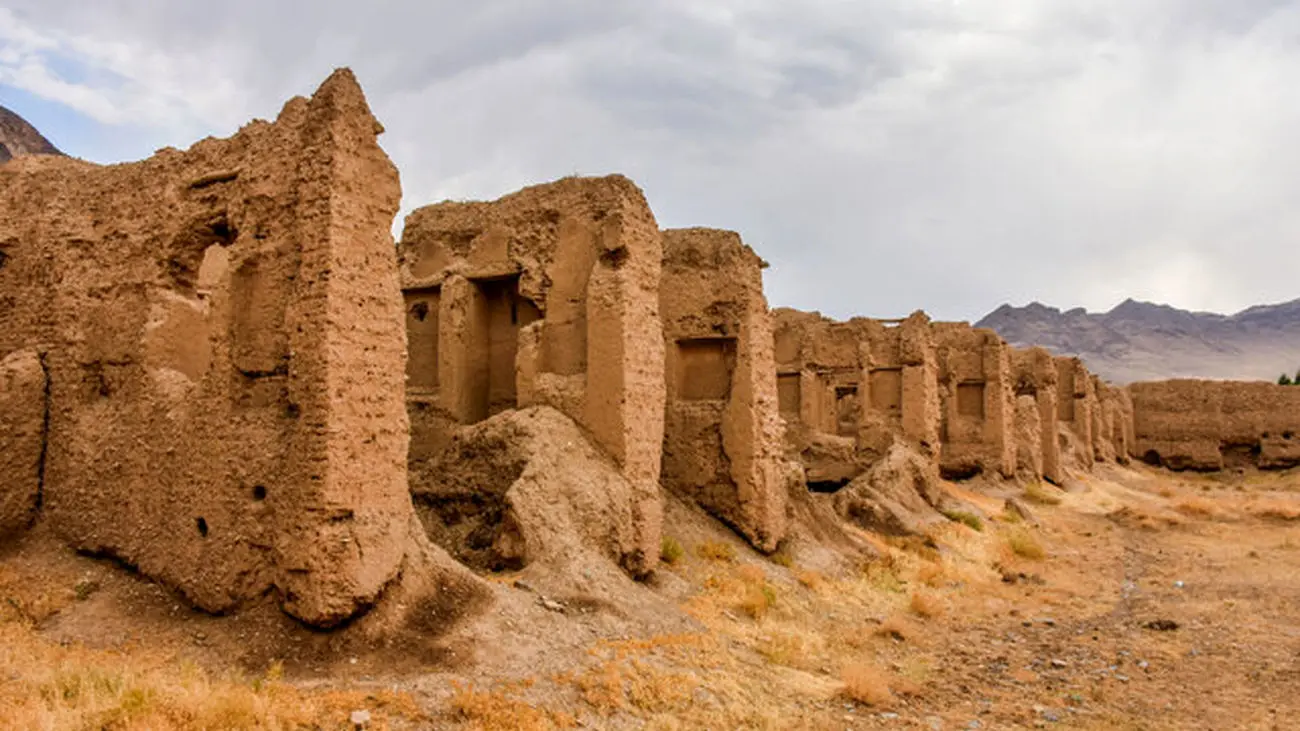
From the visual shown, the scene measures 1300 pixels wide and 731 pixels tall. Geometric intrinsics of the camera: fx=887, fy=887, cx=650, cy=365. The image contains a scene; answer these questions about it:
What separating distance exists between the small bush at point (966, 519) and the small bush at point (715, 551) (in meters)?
7.99

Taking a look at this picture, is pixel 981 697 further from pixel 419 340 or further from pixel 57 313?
pixel 57 313

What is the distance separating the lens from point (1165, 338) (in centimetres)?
12962

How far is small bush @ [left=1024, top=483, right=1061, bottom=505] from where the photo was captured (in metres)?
25.0

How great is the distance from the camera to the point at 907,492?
18.8 meters

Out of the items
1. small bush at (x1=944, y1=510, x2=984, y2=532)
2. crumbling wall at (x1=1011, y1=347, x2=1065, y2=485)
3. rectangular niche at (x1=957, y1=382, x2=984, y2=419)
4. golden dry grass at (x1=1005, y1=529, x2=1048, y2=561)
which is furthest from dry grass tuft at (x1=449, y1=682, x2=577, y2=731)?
crumbling wall at (x1=1011, y1=347, x2=1065, y2=485)

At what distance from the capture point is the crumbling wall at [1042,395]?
28.8m

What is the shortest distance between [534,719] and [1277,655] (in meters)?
9.40

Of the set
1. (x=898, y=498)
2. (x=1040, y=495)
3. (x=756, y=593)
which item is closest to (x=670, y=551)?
(x=756, y=593)

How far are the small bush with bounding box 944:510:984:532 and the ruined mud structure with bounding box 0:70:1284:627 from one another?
259 cm

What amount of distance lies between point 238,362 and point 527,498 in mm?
3426

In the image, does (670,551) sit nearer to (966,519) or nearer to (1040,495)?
(966,519)

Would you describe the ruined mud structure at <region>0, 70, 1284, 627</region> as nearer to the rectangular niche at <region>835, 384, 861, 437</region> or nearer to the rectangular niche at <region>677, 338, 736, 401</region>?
the rectangular niche at <region>677, 338, 736, 401</region>

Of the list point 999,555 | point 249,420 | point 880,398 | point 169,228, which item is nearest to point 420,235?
point 169,228

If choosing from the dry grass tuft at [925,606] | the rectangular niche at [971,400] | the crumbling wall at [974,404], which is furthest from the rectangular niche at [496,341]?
the rectangular niche at [971,400]
